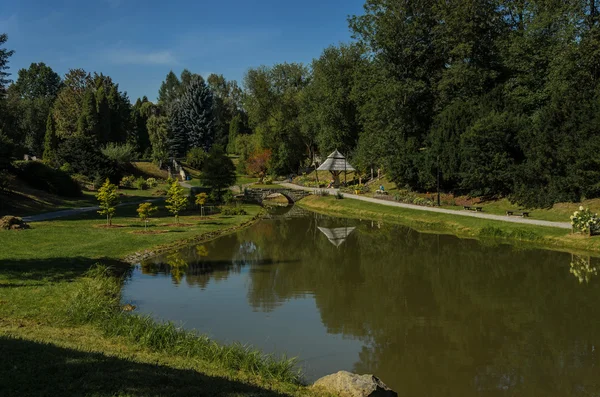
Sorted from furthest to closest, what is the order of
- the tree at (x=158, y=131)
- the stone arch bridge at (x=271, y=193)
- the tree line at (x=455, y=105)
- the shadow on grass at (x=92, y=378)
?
the tree at (x=158, y=131)
the stone arch bridge at (x=271, y=193)
the tree line at (x=455, y=105)
the shadow on grass at (x=92, y=378)

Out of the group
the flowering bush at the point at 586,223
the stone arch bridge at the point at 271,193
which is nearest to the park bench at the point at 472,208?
the flowering bush at the point at 586,223

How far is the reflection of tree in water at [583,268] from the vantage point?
16.3 meters

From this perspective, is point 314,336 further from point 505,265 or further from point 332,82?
point 332,82

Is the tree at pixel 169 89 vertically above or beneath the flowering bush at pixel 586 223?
above

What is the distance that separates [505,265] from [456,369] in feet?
36.2

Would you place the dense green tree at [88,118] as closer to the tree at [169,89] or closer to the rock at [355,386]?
the tree at [169,89]

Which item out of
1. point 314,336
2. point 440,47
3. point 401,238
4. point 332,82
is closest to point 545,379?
point 314,336

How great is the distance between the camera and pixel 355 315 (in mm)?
12367

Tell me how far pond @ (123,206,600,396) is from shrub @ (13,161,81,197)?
2125 cm

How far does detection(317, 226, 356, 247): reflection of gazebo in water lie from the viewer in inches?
1002

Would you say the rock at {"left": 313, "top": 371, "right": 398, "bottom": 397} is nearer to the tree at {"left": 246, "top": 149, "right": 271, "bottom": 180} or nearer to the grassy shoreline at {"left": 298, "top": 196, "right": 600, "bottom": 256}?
the grassy shoreline at {"left": 298, "top": 196, "right": 600, "bottom": 256}

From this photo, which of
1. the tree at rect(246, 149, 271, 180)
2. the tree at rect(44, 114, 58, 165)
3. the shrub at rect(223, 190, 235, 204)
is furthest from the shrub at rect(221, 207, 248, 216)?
the tree at rect(246, 149, 271, 180)

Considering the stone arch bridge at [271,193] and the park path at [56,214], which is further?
the stone arch bridge at [271,193]

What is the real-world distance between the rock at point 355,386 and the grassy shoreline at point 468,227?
17263 mm
